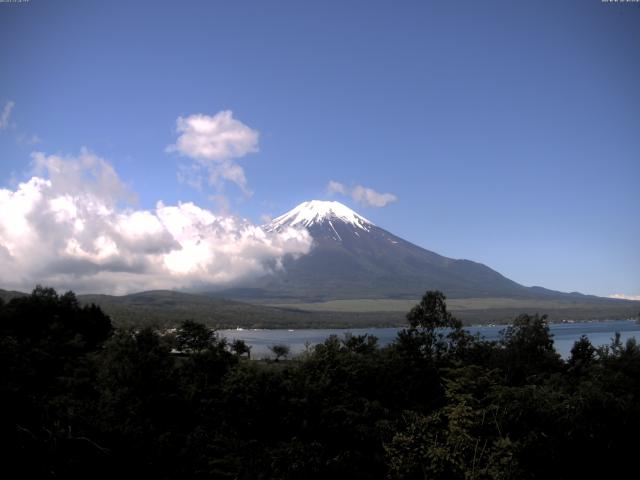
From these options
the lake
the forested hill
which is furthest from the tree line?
the forested hill

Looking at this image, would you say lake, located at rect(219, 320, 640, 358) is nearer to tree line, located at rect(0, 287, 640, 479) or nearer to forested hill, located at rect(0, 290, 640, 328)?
forested hill, located at rect(0, 290, 640, 328)

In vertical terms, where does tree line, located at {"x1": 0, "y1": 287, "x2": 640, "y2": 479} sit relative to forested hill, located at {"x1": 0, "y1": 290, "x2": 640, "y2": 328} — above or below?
above

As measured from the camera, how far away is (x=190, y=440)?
463 inches

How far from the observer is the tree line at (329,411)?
8648 millimetres

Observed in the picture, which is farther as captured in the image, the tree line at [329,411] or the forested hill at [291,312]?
the forested hill at [291,312]

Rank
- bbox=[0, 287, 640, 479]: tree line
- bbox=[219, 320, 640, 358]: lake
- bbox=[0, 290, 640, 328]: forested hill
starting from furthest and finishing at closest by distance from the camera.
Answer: bbox=[0, 290, 640, 328]: forested hill → bbox=[219, 320, 640, 358]: lake → bbox=[0, 287, 640, 479]: tree line

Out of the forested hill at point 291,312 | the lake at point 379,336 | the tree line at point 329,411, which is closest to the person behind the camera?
the tree line at point 329,411

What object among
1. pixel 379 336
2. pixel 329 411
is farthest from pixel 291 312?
pixel 329 411

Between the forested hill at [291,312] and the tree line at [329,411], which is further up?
the tree line at [329,411]

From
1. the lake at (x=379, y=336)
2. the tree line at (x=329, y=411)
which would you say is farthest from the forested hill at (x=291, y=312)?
the tree line at (x=329, y=411)

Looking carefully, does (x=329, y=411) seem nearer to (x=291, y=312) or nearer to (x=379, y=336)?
(x=379, y=336)

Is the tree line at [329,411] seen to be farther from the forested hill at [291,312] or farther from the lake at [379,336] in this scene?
the forested hill at [291,312]

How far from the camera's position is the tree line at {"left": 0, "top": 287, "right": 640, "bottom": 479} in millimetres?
A: 8648

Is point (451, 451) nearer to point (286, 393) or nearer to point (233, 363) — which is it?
point (286, 393)
